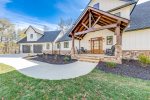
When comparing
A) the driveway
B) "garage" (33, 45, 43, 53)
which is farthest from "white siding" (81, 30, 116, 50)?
"garage" (33, 45, 43, 53)

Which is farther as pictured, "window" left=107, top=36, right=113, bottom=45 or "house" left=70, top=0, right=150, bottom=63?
"window" left=107, top=36, right=113, bottom=45

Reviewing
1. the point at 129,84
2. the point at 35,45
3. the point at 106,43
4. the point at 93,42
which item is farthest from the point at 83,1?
the point at 129,84

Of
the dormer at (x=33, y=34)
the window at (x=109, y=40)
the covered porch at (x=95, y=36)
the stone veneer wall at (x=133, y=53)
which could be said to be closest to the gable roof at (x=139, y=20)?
the covered porch at (x=95, y=36)

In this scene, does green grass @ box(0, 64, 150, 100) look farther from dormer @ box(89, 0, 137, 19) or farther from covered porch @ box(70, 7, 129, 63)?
dormer @ box(89, 0, 137, 19)

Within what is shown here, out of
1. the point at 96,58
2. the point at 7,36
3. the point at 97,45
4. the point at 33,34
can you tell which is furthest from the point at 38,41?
the point at 96,58

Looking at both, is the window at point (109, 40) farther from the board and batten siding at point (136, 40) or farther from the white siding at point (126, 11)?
the white siding at point (126, 11)

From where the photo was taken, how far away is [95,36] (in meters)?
17.5

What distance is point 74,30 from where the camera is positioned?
14.7 m

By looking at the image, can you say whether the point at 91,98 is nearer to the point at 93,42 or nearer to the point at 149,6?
the point at 93,42

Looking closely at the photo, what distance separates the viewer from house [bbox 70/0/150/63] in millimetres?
11320

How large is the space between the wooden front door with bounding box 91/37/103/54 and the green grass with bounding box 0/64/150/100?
10.1m

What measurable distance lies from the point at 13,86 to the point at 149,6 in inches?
641

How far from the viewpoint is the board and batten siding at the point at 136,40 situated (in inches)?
494

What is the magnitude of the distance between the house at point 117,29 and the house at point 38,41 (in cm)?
1210
